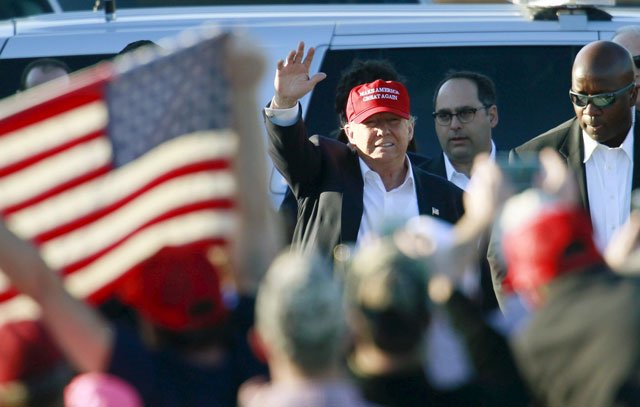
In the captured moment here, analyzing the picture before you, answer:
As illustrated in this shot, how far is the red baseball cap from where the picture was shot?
20.6 ft

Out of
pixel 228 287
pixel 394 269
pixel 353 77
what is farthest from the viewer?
pixel 353 77

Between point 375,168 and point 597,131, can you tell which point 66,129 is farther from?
point 597,131

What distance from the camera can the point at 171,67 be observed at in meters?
4.28

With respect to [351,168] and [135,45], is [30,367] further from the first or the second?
[135,45]

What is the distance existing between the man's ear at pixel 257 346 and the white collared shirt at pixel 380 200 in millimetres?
2185

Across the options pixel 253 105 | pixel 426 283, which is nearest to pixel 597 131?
pixel 253 105

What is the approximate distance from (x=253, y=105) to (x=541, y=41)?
340 centimetres

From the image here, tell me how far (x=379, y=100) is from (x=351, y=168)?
0.31 metres

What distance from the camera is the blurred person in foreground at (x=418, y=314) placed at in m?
3.59

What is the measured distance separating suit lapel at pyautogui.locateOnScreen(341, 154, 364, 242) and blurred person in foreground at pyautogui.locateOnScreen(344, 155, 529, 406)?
197 centimetres

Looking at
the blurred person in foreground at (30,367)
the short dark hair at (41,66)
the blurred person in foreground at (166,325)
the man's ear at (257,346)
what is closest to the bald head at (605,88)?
the short dark hair at (41,66)

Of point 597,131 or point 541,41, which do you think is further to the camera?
point 541,41

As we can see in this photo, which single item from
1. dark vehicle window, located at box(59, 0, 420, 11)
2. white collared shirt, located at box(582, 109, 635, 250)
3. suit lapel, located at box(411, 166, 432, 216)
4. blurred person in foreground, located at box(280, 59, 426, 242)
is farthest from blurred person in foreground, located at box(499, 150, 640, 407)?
dark vehicle window, located at box(59, 0, 420, 11)

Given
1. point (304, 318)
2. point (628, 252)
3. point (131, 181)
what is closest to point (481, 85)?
point (628, 252)
